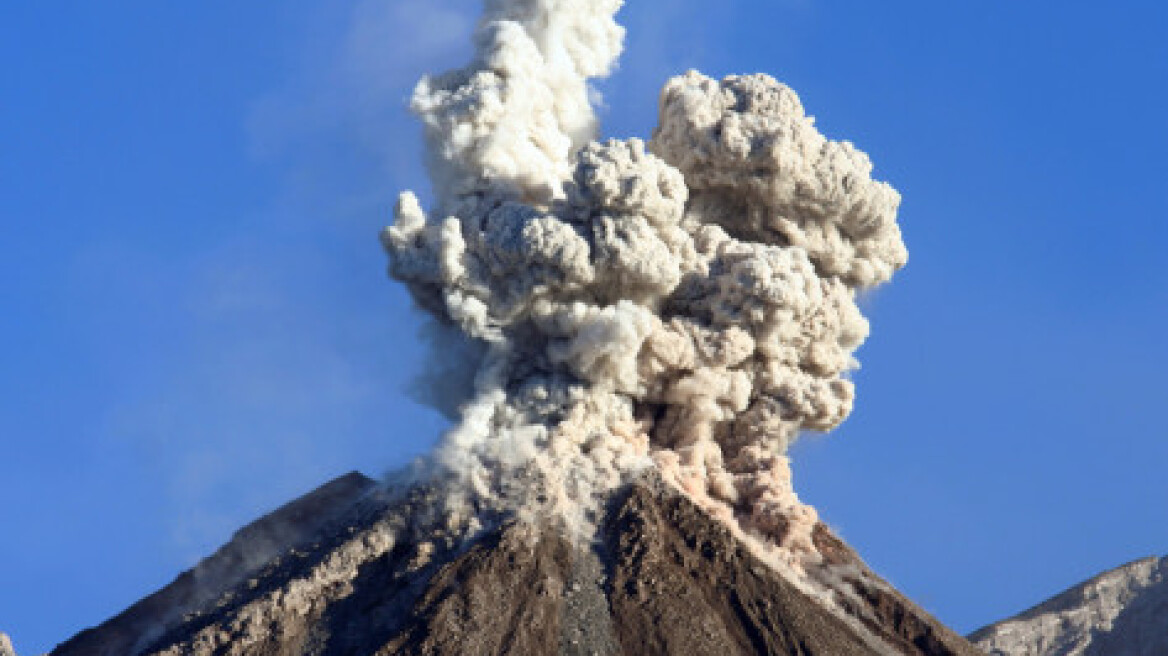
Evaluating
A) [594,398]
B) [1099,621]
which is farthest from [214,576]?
[1099,621]

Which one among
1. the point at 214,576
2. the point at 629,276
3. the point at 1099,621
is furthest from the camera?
the point at 1099,621

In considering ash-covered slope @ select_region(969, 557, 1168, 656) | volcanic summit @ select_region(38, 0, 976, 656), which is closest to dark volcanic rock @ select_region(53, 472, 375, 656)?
volcanic summit @ select_region(38, 0, 976, 656)

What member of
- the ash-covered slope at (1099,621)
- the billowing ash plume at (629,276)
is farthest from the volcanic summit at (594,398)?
the ash-covered slope at (1099,621)

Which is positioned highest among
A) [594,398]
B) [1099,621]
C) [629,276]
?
[629,276]

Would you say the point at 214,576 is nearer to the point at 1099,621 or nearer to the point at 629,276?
the point at 629,276

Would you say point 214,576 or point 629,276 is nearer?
point 629,276

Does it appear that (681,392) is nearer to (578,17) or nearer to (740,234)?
(740,234)

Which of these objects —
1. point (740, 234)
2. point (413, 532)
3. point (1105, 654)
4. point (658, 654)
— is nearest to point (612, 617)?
point (658, 654)

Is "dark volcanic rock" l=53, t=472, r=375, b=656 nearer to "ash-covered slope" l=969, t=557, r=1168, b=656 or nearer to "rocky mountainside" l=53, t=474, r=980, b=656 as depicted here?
"rocky mountainside" l=53, t=474, r=980, b=656
